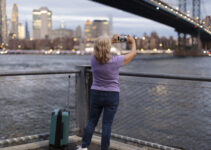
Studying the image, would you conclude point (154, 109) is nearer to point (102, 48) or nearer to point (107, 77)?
point (107, 77)

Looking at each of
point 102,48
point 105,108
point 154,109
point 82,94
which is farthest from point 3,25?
point 102,48

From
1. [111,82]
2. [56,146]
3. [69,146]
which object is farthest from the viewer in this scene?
[69,146]

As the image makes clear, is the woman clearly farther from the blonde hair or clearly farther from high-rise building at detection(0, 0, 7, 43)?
high-rise building at detection(0, 0, 7, 43)

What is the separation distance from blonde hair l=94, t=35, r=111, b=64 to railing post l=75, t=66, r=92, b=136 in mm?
1293

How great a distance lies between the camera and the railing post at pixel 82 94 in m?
4.45

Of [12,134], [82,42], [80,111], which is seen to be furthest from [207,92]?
[82,42]

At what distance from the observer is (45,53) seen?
169 m

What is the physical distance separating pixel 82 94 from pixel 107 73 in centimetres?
136

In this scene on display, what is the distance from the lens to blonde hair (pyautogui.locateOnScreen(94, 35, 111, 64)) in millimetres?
3051

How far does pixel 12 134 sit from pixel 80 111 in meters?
3.69

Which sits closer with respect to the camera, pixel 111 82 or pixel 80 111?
pixel 111 82

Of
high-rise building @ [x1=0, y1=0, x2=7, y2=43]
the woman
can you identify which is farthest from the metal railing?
high-rise building @ [x1=0, y1=0, x2=7, y2=43]

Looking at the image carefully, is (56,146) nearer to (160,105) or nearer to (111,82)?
(111,82)

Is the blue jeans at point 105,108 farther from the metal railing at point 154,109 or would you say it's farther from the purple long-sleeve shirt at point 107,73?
the metal railing at point 154,109
